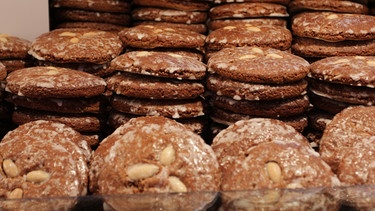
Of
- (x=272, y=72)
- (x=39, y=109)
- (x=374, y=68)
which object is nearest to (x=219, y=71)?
(x=272, y=72)

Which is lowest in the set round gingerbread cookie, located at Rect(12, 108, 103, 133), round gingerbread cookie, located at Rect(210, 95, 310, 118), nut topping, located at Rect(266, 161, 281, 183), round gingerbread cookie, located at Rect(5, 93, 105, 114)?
round gingerbread cookie, located at Rect(12, 108, 103, 133)

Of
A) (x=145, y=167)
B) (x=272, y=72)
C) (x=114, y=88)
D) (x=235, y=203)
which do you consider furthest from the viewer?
(x=114, y=88)

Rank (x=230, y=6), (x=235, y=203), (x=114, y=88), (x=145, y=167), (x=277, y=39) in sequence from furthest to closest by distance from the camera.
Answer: (x=230, y=6) < (x=277, y=39) < (x=114, y=88) < (x=145, y=167) < (x=235, y=203)

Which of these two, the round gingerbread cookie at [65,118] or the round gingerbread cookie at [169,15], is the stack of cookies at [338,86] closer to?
the round gingerbread cookie at [169,15]

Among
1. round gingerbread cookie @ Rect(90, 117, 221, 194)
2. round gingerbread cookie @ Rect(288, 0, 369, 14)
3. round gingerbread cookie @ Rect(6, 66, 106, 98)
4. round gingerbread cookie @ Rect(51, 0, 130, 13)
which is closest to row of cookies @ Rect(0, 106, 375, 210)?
round gingerbread cookie @ Rect(90, 117, 221, 194)

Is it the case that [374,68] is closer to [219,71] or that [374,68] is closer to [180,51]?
[219,71]

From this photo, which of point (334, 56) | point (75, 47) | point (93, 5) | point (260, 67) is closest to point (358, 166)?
point (260, 67)

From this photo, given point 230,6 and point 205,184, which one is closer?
point 205,184

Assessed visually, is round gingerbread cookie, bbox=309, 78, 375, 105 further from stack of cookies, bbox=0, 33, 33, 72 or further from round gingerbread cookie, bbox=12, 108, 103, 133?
stack of cookies, bbox=0, 33, 33, 72
